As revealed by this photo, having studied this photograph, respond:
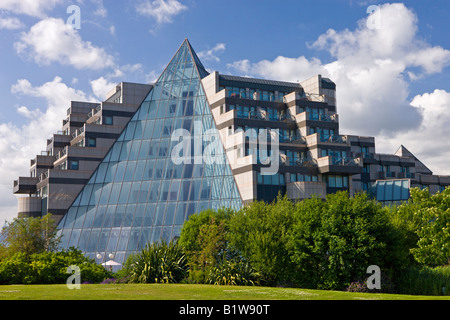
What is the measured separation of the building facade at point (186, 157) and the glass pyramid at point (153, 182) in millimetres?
153

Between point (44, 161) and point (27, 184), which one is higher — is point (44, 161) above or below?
above

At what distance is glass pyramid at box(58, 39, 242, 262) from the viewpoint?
68.9m

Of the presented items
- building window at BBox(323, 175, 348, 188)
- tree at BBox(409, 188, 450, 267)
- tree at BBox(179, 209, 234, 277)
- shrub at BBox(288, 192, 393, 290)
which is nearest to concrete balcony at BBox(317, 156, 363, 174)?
building window at BBox(323, 175, 348, 188)

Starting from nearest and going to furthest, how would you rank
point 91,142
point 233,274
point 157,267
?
point 233,274 < point 157,267 < point 91,142

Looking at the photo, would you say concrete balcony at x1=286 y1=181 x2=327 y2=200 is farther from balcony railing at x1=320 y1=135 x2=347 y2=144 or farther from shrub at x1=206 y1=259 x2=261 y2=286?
shrub at x1=206 y1=259 x2=261 y2=286

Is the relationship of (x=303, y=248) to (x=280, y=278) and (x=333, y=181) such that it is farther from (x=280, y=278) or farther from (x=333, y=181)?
Result: (x=333, y=181)

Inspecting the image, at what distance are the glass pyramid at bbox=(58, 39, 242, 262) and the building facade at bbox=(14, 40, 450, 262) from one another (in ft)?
0.50

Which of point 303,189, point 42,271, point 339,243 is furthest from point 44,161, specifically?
point 339,243

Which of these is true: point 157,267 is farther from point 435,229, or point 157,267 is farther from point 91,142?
point 91,142

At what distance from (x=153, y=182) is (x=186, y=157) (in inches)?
223

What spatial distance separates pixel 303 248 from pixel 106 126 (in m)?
47.5

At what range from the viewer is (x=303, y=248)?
134 ft

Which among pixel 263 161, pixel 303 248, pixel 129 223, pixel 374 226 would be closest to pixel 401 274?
pixel 374 226

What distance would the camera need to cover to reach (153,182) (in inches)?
2881
